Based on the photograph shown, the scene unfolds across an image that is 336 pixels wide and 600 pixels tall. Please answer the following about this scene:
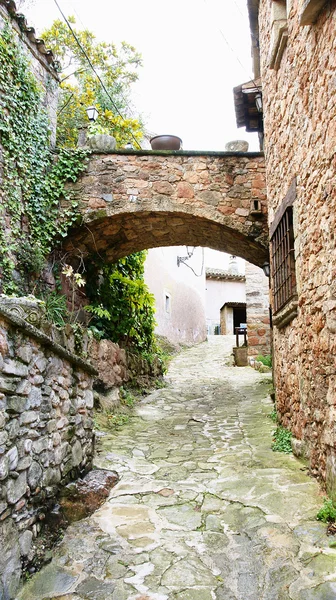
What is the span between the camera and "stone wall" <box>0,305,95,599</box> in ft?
6.69

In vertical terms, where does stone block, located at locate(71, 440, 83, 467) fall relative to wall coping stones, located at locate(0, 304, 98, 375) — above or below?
below

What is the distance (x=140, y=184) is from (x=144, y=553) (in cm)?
485

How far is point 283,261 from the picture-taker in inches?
167

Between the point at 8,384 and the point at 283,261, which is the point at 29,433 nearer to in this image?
the point at 8,384

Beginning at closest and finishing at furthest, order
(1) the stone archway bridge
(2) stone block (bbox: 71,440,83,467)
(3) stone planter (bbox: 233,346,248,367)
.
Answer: (2) stone block (bbox: 71,440,83,467) → (1) the stone archway bridge → (3) stone planter (bbox: 233,346,248,367)

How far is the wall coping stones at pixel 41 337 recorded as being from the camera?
6.79 ft

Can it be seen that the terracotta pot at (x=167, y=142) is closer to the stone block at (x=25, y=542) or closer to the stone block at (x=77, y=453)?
the stone block at (x=77, y=453)

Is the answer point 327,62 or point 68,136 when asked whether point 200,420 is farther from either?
point 68,136

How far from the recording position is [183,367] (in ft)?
35.5

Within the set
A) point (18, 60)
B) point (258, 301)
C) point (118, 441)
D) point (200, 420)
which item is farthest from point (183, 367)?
point (18, 60)

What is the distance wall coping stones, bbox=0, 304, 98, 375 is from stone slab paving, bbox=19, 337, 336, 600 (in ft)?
3.26

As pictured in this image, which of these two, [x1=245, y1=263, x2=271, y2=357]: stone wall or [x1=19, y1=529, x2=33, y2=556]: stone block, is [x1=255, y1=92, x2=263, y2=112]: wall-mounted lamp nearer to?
[x1=245, y1=263, x2=271, y2=357]: stone wall

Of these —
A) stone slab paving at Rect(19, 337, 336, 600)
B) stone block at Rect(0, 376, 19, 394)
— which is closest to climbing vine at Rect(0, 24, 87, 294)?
stone slab paving at Rect(19, 337, 336, 600)

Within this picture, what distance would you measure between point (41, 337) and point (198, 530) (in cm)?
148
